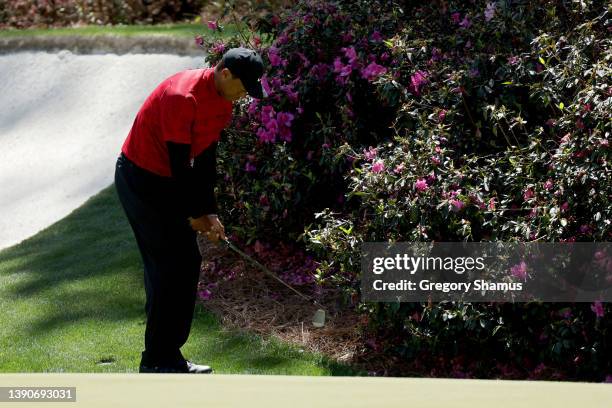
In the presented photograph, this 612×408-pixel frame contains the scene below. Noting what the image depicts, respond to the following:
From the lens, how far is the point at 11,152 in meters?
10.7

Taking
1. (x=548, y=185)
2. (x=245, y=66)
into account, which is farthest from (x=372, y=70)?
(x=245, y=66)

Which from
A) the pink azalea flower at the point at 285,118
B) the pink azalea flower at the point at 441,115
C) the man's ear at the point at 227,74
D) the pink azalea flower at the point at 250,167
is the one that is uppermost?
the man's ear at the point at 227,74

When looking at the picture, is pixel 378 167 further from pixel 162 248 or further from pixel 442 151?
pixel 162 248

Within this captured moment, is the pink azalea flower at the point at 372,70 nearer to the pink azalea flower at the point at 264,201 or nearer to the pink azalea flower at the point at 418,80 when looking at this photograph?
the pink azalea flower at the point at 418,80

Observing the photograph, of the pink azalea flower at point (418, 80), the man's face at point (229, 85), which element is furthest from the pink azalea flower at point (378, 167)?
the man's face at point (229, 85)

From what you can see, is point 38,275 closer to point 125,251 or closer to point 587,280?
point 125,251

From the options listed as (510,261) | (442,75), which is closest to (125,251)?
(442,75)

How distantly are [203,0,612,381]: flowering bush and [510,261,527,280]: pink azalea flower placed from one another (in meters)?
0.16

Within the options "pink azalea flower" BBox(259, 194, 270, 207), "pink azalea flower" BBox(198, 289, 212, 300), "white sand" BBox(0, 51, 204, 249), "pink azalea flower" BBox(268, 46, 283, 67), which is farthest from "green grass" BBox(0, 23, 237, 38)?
"pink azalea flower" BBox(198, 289, 212, 300)

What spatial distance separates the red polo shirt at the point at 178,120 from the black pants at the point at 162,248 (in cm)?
8

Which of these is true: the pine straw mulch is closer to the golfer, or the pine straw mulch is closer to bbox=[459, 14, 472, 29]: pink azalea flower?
the golfer

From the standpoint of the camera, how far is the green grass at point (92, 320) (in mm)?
5340

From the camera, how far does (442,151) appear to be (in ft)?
17.1

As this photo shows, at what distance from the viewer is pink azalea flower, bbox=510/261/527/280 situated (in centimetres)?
476
